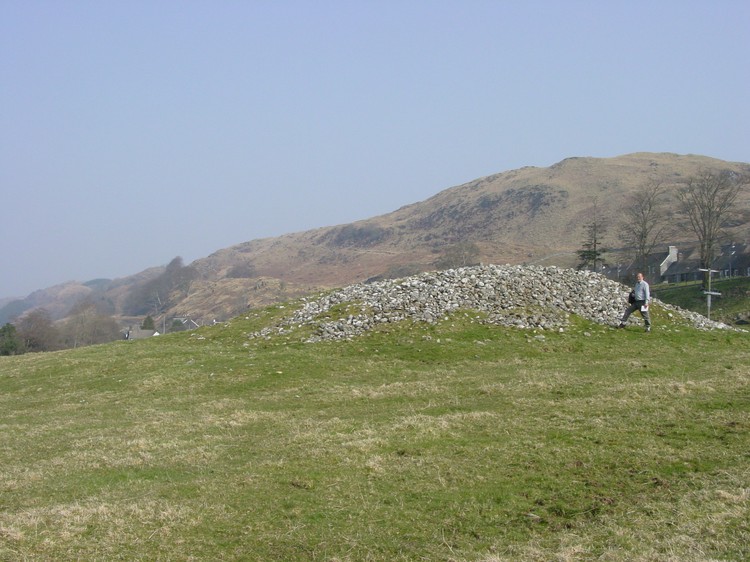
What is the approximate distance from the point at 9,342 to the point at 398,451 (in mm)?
74065

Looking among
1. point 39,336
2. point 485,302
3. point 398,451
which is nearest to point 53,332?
point 39,336

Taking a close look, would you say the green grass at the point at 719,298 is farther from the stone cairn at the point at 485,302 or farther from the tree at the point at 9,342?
the tree at the point at 9,342

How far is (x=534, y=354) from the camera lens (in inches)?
1075

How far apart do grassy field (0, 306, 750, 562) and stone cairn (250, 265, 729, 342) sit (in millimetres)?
5256

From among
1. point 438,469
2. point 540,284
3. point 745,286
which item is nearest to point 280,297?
point 745,286

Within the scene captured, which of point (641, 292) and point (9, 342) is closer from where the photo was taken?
point (641, 292)

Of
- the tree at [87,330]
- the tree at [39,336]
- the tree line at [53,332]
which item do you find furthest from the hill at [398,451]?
the tree at [87,330]

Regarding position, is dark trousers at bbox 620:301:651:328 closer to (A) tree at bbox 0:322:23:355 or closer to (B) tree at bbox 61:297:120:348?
(A) tree at bbox 0:322:23:355

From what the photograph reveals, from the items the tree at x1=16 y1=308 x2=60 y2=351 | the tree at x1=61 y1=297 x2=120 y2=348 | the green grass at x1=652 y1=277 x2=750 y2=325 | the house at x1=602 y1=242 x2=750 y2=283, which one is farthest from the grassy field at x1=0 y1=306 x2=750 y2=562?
the tree at x1=61 y1=297 x2=120 y2=348

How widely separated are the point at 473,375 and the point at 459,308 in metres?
9.42

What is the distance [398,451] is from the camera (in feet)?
44.4

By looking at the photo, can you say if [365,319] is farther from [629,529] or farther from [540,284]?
[629,529]

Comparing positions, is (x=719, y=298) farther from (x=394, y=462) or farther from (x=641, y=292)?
(x=394, y=462)

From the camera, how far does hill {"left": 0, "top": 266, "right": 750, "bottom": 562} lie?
30.9 ft
